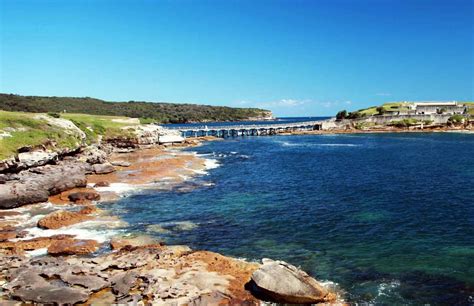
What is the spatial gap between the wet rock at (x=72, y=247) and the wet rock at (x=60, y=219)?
165 inches

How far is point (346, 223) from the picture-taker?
98.1 ft

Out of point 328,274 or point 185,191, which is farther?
point 185,191

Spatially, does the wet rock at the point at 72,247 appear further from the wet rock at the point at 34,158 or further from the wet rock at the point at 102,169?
the wet rock at the point at 102,169

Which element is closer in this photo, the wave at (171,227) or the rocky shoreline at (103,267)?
the rocky shoreline at (103,267)

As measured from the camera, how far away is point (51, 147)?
52406mm

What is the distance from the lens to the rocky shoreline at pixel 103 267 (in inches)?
688

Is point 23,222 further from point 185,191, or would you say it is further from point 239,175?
point 239,175

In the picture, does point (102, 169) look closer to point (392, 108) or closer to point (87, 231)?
point (87, 231)

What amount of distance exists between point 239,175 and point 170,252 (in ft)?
105

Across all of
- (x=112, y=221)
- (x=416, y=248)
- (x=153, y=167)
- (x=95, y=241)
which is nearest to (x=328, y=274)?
(x=416, y=248)

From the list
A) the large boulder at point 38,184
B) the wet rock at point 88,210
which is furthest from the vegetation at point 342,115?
the wet rock at point 88,210

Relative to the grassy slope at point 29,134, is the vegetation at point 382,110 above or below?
above

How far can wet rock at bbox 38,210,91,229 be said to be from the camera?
1138 inches

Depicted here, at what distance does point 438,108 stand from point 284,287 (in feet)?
549
